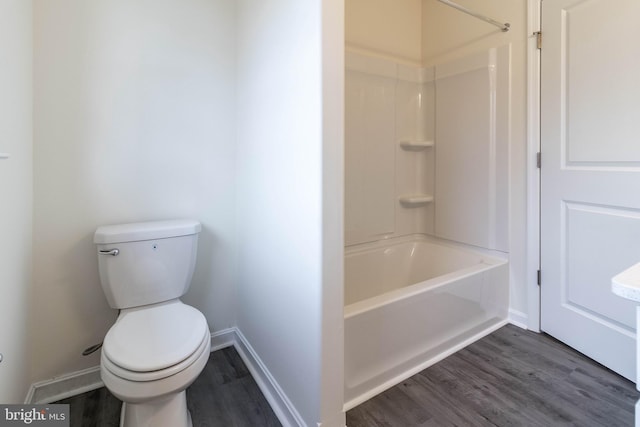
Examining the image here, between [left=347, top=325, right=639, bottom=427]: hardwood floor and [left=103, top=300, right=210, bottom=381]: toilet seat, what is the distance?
748mm

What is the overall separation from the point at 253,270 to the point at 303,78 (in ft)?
3.32

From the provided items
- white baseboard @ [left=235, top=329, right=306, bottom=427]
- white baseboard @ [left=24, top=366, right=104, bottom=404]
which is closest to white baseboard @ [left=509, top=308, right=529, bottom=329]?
white baseboard @ [left=235, top=329, right=306, bottom=427]

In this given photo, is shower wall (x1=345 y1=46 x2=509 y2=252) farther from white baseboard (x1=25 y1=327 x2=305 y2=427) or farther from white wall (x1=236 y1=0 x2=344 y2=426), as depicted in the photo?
white baseboard (x1=25 y1=327 x2=305 y2=427)

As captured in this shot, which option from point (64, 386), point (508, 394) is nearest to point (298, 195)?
point (508, 394)

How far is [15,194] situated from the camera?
3.87 ft

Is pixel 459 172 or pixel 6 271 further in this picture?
pixel 459 172

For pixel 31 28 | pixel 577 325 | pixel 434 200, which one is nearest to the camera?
pixel 31 28

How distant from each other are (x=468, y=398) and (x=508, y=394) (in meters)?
0.19

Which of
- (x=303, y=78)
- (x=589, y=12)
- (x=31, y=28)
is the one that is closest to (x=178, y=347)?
(x=303, y=78)

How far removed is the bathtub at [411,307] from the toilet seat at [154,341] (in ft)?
2.06

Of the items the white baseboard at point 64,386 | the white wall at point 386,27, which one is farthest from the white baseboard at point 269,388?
the white wall at point 386,27

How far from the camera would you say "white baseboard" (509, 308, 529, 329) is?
208cm

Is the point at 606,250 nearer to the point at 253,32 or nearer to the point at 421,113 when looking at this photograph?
the point at 421,113

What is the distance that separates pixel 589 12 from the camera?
5.35ft
